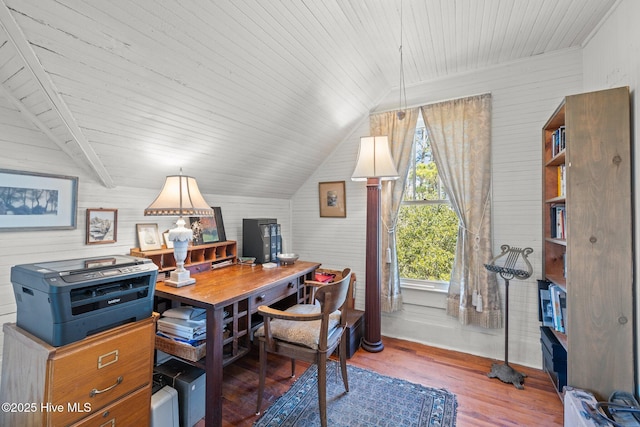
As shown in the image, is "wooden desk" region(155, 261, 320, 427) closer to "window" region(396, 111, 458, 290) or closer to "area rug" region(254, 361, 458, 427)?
"area rug" region(254, 361, 458, 427)

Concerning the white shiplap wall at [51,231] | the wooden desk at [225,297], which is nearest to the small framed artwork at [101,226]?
the white shiplap wall at [51,231]

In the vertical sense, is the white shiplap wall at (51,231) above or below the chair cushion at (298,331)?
above

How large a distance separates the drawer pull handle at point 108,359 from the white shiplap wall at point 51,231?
0.74m

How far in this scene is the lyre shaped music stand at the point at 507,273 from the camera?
2.06 meters

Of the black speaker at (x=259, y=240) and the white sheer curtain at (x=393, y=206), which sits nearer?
the black speaker at (x=259, y=240)

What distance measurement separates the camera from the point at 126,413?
127cm

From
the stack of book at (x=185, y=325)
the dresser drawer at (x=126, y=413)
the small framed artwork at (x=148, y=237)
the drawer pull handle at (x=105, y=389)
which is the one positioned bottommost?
the dresser drawer at (x=126, y=413)

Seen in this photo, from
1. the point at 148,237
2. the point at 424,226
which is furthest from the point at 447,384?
the point at 148,237

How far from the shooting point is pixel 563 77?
7.25 ft

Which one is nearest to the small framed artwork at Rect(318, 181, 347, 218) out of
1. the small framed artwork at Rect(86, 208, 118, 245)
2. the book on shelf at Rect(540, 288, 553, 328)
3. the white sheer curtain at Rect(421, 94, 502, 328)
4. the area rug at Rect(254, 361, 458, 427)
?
the white sheer curtain at Rect(421, 94, 502, 328)

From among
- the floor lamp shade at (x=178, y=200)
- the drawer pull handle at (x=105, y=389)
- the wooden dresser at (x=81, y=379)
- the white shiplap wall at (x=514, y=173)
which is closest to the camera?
the wooden dresser at (x=81, y=379)

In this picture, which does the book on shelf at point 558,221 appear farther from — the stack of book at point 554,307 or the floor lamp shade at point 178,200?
the floor lamp shade at point 178,200

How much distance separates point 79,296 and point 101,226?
0.82 m

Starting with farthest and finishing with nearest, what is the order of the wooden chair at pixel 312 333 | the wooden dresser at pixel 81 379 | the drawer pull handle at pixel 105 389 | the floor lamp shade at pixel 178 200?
the floor lamp shade at pixel 178 200, the wooden chair at pixel 312 333, the drawer pull handle at pixel 105 389, the wooden dresser at pixel 81 379
